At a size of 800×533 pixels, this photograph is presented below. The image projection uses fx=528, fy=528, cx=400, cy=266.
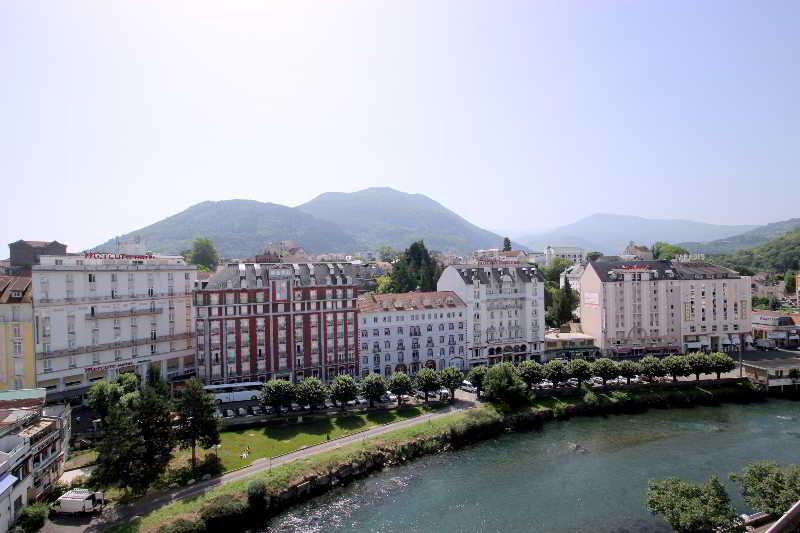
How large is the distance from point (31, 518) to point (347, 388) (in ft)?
99.6

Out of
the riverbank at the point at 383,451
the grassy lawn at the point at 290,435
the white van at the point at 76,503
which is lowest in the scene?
the riverbank at the point at 383,451

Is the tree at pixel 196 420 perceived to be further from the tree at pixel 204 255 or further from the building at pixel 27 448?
the tree at pixel 204 255

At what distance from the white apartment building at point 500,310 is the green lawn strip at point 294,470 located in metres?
23.1

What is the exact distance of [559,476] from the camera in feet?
152

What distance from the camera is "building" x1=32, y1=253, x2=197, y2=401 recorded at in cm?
5516

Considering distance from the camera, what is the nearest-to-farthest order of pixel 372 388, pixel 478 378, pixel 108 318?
pixel 372 388 < pixel 108 318 < pixel 478 378

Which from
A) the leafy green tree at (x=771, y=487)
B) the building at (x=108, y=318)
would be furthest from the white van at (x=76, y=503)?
the leafy green tree at (x=771, y=487)

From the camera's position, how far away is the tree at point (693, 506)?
98.3 ft

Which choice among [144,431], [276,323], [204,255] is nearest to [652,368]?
[276,323]

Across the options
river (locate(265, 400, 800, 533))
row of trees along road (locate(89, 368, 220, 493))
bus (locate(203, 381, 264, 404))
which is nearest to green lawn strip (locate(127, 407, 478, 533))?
river (locate(265, 400, 800, 533))

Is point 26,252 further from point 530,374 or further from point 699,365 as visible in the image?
point 699,365

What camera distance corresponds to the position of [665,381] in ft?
241

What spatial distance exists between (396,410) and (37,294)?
130ft

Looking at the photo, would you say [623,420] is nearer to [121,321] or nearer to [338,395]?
[338,395]
